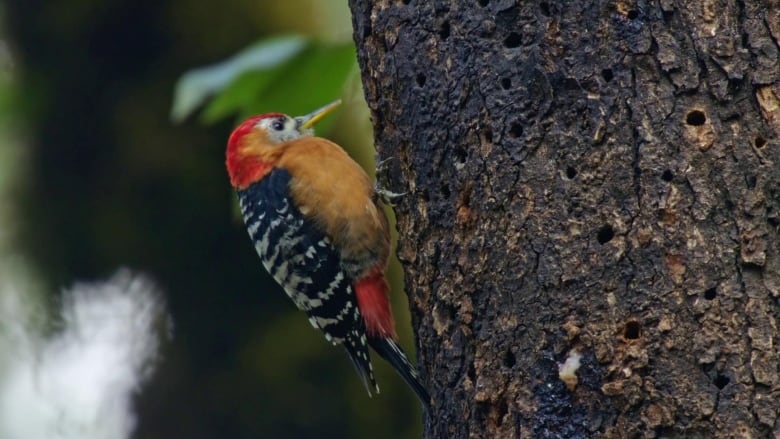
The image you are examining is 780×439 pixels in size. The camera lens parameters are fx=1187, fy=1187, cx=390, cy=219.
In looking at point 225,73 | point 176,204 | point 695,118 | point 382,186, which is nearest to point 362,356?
point 382,186

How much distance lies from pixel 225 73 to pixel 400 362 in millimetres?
1182

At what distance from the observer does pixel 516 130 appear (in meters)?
3.23

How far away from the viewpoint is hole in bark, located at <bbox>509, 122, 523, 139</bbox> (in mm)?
3217

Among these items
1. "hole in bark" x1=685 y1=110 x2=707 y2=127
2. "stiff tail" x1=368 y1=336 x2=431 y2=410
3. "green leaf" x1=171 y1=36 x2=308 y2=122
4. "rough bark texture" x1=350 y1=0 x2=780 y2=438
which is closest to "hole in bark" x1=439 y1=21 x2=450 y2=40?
"rough bark texture" x1=350 y1=0 x2=780 y2=438

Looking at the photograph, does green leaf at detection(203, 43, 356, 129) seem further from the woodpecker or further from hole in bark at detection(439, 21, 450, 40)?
hole in bark at detection(439, 21, 450, 40)

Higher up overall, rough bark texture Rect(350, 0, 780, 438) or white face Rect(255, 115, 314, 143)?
rough bark texture Rect(350, 0, 780, 438)

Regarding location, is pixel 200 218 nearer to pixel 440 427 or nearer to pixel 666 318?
pixel 440 427

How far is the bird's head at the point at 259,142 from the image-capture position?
4926 mm

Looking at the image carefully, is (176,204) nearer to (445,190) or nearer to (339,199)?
(339,199)

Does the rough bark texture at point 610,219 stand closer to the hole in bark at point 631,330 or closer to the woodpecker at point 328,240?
the hole in bark at point 631,330

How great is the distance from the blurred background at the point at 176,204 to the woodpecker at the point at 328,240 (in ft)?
3.00

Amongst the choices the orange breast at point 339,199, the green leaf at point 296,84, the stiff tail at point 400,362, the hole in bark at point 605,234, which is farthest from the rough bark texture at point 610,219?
the orange breast at point 339,199

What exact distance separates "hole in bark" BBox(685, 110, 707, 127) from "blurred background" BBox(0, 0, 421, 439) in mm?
2733

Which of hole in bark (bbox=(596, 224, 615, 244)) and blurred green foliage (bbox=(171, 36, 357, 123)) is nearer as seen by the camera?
hole in bark (bbox=(596, 224, 615, 244))
